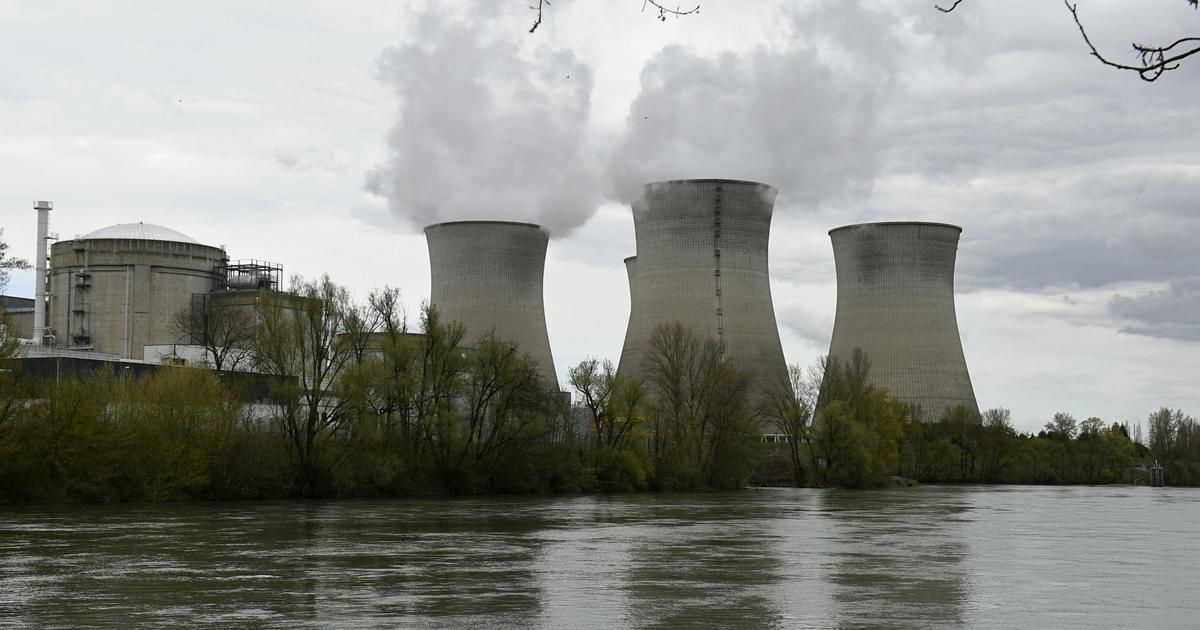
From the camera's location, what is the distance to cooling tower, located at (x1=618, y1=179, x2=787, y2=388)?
1639 inches

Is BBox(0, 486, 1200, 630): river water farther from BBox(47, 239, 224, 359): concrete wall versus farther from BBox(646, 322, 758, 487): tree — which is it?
BBox(47, 239, 224, 359): concrete wall

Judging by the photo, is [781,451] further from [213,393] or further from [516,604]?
[516,604]

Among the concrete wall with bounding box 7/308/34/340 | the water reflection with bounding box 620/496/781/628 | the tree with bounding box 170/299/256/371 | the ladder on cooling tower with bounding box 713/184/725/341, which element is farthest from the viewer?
the concrete wall with bounding box 7/308/34/340

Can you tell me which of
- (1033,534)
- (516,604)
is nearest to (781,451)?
(1033,534)

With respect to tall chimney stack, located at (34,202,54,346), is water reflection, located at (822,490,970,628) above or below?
below

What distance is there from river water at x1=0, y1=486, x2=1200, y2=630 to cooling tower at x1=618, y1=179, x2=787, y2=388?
18.4 meters

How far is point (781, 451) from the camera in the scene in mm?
50250

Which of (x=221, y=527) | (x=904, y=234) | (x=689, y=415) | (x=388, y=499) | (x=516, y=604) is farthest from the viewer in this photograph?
(x=904, y=234)

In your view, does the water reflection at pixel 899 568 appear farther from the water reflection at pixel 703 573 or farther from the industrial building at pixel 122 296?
the industrial building at pixel 122 296

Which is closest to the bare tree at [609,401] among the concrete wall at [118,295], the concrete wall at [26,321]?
the concrete wall at [118,295]

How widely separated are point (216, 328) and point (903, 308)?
23742mm

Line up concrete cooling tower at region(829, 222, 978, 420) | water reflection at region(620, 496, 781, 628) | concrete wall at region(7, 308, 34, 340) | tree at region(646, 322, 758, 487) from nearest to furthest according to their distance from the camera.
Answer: water reflection at region(620, 496, 781, 628) → tree at region(646, 322, 758, 487) → concrete cooling tower at region(829, 222, 978, 420) → concrete wall at region(7, 308, 34, 340)

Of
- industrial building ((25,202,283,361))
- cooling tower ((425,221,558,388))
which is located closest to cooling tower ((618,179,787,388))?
cooling tower ((425,221,558,388))

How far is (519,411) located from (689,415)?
25.4 ft
